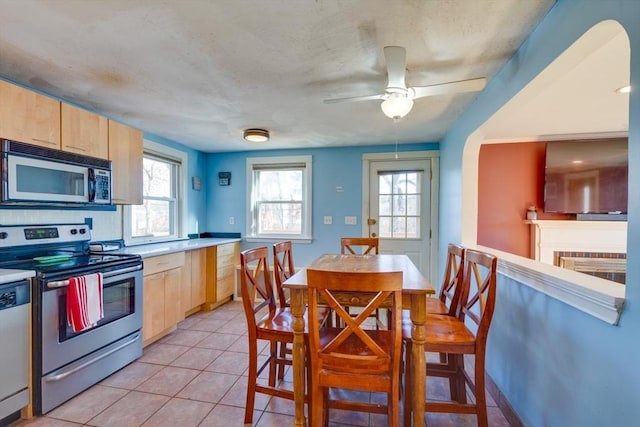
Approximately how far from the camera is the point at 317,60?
6.17 feet

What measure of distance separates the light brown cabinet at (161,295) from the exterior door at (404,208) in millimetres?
2430

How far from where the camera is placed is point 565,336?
1.33 metres

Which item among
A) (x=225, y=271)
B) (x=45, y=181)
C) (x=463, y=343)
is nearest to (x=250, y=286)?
(x=463, y=343)

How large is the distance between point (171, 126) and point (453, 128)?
10.1 feet

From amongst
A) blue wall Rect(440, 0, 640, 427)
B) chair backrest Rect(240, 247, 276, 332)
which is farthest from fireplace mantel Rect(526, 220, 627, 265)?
chair backrest Rect(240, 247, 276, 332)

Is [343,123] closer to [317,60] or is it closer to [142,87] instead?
[317,60]

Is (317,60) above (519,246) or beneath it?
above

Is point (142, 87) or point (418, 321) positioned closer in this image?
point (418, 321)

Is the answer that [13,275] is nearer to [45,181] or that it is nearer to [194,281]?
[45,181]

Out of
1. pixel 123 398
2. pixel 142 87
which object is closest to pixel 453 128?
pixel 142 87

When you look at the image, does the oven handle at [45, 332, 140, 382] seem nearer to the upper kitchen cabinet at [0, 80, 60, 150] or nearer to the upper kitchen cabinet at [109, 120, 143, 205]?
the upper kitchen cabinet at [109, 120, 143, 205]

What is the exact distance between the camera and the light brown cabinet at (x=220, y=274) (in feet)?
12.5

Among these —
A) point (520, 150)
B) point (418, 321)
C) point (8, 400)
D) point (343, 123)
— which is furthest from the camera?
point (520, 150)

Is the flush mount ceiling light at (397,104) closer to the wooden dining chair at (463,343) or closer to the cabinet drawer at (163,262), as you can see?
the wooden dining chair at (463,343)
